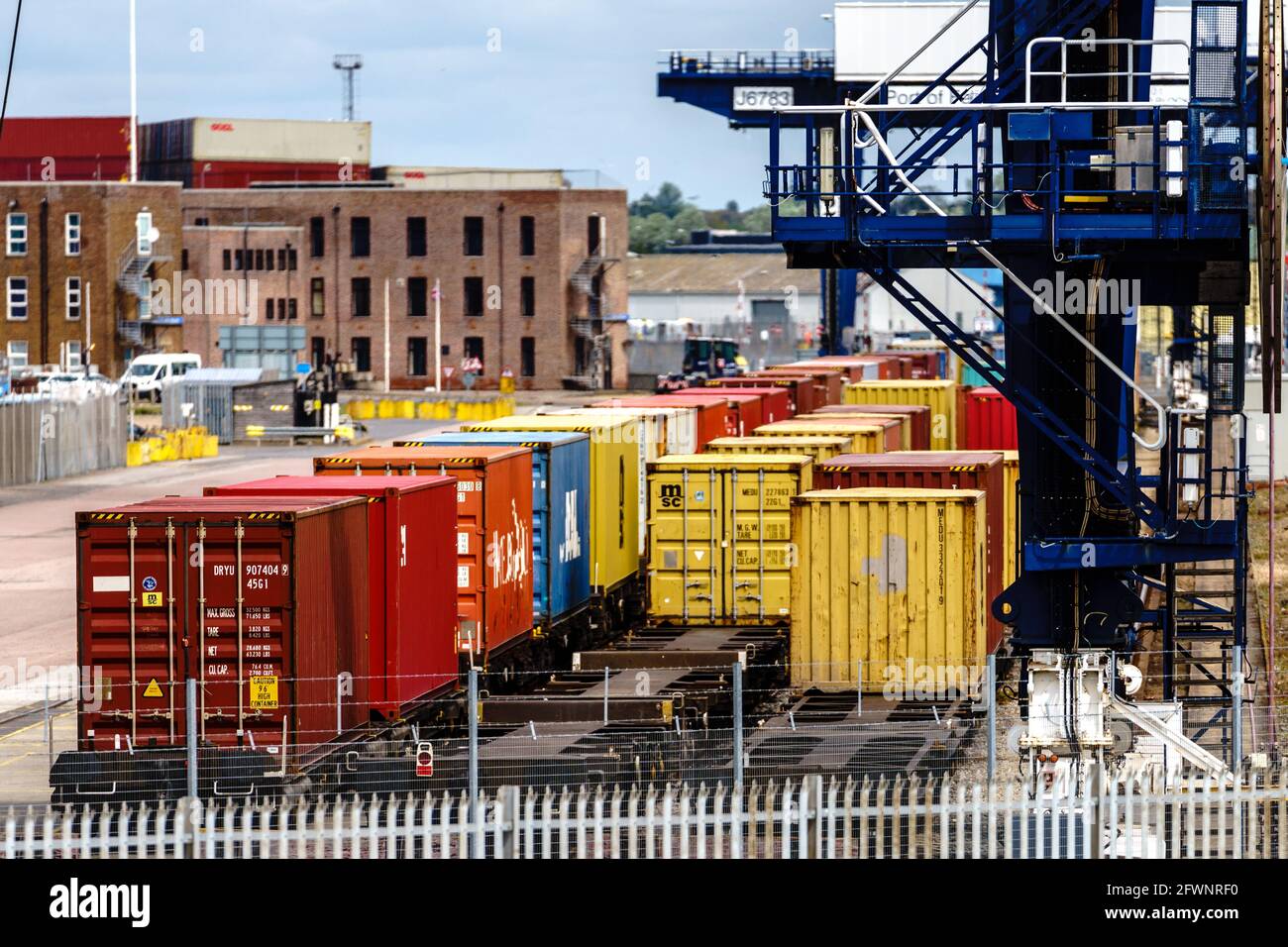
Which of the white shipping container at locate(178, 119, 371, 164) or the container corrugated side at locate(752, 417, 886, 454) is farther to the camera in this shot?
the white shipping container at locate(178, 119, 371, 164)

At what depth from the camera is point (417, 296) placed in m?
114

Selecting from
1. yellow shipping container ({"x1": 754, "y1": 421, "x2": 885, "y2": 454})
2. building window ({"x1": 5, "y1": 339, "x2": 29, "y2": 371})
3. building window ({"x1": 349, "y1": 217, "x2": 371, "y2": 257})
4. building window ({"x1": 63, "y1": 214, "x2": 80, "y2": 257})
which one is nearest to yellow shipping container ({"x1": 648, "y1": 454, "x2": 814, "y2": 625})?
yellow shipping container ({"x1": 754, "y1": 421, "x2": 885, "y2": 454})

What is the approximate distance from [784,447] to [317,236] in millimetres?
88009

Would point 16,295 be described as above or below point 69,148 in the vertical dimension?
below

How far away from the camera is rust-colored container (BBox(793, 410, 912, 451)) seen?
1332 inches

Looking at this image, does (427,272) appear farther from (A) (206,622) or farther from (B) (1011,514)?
(A) (206,622)

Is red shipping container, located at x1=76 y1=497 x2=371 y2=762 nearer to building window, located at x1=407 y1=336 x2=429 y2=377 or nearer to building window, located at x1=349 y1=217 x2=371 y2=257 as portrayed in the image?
building window, located at x1=407 y1=336 x2=429 y2=377

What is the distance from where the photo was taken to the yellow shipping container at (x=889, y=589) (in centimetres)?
2273

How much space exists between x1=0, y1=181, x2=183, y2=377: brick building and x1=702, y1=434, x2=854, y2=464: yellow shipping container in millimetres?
75528

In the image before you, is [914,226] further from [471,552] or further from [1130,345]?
[471,552]

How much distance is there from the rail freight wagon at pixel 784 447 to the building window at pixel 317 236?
3406 inches

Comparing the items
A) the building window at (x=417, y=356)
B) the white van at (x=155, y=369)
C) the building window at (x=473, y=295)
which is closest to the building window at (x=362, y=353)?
the building window at (x=417, y=356)

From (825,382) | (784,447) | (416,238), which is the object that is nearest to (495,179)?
(416,238)
